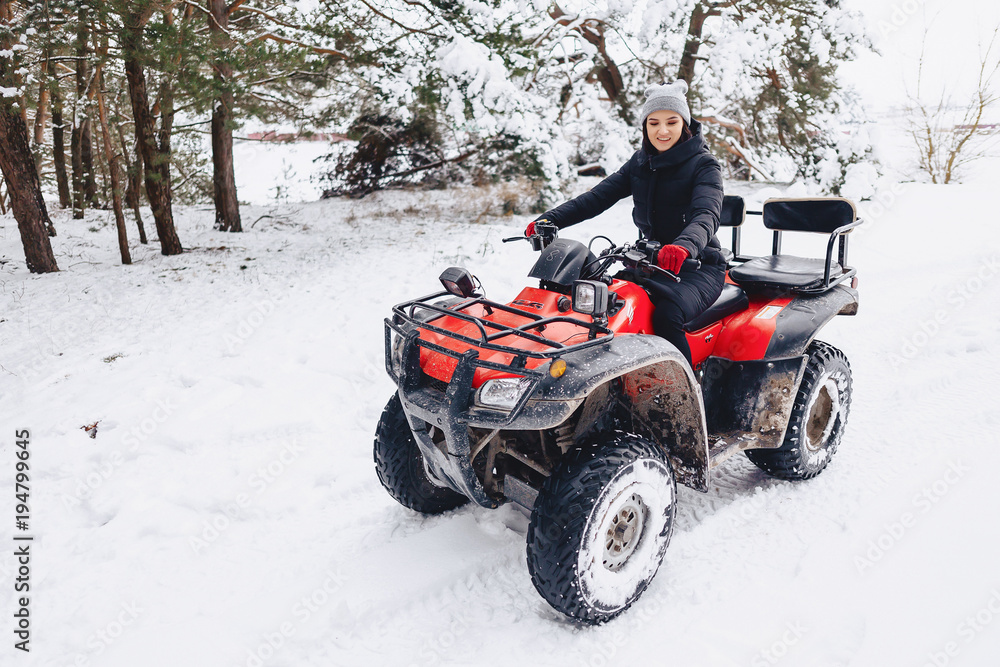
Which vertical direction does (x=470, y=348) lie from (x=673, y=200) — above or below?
below

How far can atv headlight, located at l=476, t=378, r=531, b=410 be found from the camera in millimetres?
2201

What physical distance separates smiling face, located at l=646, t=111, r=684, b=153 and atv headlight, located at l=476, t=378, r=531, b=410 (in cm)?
150

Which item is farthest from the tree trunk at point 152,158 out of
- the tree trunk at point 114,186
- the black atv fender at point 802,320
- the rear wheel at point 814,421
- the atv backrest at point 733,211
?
the rear wheel at point 814,421

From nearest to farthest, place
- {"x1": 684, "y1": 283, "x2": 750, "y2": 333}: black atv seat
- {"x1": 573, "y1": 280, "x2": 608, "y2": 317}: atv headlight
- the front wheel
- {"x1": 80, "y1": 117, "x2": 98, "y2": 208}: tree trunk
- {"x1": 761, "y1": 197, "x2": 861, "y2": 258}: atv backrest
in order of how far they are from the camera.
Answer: the front wheel < {"x1": 573, "y1": 280, "x2": 608, "y2": 317}: atv headlight < {"x1": 684, "y1": 283, "x2": 750, "y2": 333}: black atv seat < {"x1": 761, "y1": 197, "x2": 861, "y2": 258}: atv backrest < {"x1": 80, "y1": 117, "x2": 98, "y2": 208}: tree trunk

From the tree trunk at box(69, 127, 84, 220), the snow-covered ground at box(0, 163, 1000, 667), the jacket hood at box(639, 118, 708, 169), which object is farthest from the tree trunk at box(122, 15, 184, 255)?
the jacket hood at box(639, 118, 708, 169)

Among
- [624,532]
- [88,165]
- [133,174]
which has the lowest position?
[624,532]

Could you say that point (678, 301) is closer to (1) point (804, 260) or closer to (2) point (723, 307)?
(2) point (723, 307)

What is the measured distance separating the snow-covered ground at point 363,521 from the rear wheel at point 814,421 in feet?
0.43

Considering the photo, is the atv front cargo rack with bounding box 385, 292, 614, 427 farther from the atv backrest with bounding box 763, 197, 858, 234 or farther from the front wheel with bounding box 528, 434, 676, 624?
the atv backrest with bounding box 763, 197, 858, 234

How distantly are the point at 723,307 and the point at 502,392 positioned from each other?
1375mm

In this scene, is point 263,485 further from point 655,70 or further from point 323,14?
point 655,70

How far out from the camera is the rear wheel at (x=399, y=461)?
9.73 feet

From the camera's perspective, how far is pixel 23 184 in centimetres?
707

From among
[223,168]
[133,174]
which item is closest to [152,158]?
[133,174]
